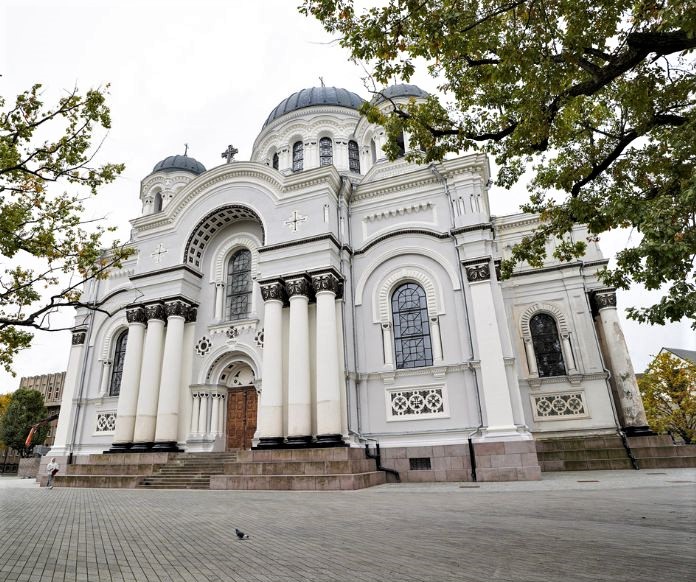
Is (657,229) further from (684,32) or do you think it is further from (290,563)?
(290,563)

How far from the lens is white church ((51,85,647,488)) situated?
50.3ft

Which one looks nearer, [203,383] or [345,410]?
[345,410]

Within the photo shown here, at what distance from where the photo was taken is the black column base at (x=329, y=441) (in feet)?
48.5

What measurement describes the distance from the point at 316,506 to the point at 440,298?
9.53 metres

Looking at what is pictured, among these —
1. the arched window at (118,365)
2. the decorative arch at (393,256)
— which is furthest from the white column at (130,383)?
the decorative arch at (393,256)

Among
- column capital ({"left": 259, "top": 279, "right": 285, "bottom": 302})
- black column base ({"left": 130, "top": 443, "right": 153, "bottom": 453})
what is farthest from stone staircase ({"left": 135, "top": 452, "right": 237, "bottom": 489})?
column capital ({"left": 259, "top": 279, "right": 285, "bottom": 302})

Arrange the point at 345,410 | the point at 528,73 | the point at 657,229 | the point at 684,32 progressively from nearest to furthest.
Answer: the point at 684,32 → the point at 657,229 → the point at 528,73 → the point at 345,410

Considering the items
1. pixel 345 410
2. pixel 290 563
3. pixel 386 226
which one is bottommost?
pixel 290 563

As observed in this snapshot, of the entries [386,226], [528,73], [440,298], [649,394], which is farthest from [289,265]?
[649,394]

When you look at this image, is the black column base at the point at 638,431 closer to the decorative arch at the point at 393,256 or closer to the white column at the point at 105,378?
the decorative arch at the point at 393,256

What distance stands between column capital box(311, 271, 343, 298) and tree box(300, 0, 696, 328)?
8.49 meters

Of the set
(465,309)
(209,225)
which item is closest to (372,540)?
(465,309)

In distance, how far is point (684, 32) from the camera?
5.75 metres

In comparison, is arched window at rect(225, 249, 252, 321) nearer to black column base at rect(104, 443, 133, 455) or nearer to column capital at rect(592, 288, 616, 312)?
black column base at rect(104, 443, 133, 455)
